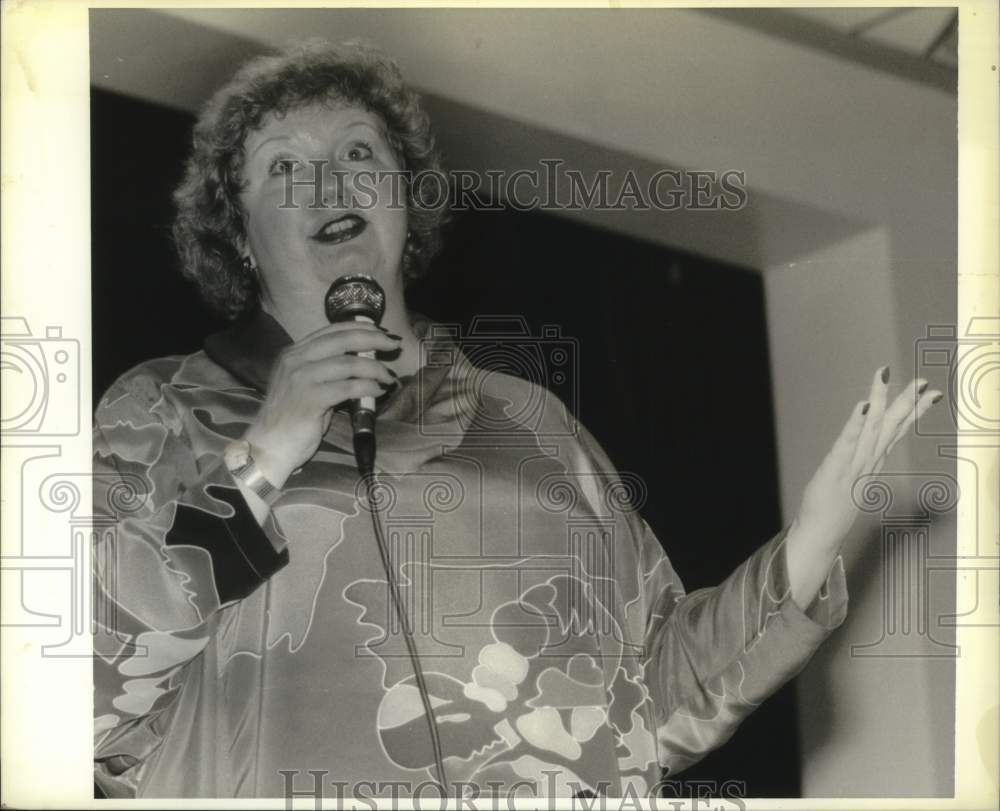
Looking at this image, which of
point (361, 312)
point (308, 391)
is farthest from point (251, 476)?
point (361, 312)

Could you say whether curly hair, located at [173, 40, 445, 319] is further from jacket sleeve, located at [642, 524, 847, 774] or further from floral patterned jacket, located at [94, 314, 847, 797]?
jacket sleeve, located at [642, 524, 847, 774]

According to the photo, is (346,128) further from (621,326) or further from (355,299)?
(621,326)

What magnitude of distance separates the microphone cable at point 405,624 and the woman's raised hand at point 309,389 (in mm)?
113

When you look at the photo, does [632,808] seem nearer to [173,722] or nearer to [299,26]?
[173,722]

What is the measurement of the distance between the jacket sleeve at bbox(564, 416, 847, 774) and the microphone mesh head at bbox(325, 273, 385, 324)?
0.56 metres

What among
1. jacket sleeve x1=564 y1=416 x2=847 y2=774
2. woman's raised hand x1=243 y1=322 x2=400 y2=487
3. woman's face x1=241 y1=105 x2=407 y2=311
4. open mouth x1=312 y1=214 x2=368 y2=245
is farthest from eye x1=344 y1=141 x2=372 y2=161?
jacket sleeve x1=564 y1=416 x2=847 y2=774

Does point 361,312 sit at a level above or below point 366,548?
above

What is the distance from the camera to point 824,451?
2441mm

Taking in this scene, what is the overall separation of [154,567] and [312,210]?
660 mm

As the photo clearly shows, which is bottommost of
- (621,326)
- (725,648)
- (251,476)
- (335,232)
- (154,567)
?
(725,648)

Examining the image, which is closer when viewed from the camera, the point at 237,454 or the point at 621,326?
the point at 237,454

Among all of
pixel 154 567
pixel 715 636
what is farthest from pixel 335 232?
pixel 715 636

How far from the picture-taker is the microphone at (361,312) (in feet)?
7.72

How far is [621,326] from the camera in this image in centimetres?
245
